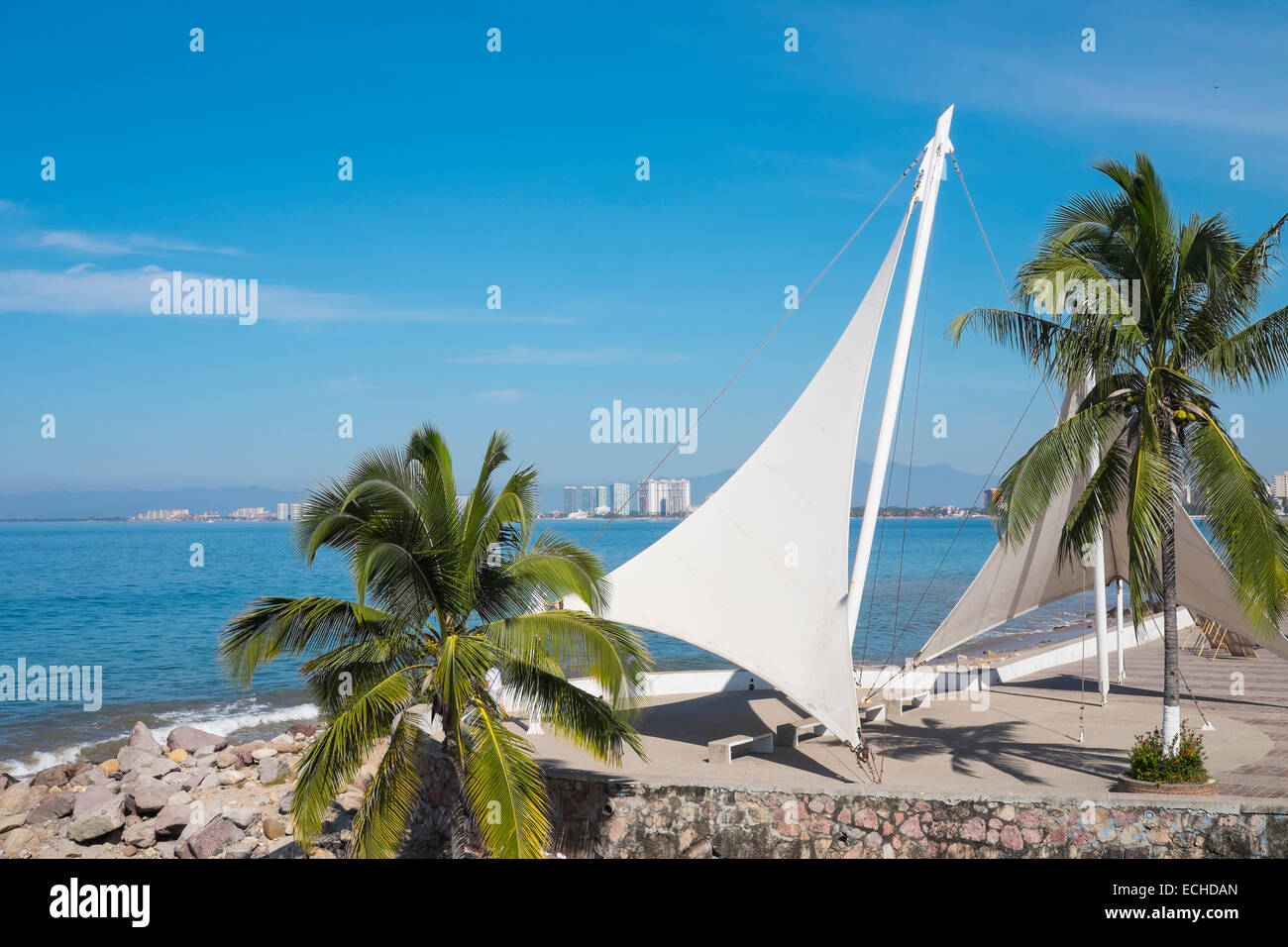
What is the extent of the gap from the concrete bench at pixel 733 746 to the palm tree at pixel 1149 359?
13.9 feet

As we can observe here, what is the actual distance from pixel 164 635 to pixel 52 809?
31.3m

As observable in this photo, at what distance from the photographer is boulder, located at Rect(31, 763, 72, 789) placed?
65.3ft

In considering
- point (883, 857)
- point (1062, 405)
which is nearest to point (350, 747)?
point (883, 857)

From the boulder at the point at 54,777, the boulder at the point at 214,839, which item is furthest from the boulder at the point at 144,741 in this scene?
the boulder at the point at 214,839

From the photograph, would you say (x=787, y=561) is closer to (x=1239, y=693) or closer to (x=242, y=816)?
(x=242, y=816)

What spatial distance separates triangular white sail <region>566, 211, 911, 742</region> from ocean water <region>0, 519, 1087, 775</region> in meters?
3.42

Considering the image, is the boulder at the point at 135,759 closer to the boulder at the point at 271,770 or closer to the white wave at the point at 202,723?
the boulder at the point at 271,770

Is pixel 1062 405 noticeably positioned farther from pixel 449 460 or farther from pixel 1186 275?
pixel 449 460

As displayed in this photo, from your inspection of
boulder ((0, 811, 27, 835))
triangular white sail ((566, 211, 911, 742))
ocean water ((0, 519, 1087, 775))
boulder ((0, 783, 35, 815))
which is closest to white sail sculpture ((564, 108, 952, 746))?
triangular white sail ((566, 211, 911, 742))

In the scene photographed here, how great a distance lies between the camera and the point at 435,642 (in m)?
10.1

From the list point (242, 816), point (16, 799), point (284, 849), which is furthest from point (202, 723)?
point (284, 849)

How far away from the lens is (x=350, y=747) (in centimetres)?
914

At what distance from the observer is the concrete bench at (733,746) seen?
13078mm
